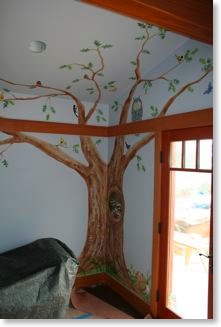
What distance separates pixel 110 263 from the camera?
146 inches

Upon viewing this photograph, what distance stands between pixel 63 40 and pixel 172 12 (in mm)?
1252

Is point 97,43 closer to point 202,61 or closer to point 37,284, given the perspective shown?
point 202,61

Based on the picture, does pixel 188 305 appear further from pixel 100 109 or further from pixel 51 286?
pixel 100 109

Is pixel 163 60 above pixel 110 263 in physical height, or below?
above

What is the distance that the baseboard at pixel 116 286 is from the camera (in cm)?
301

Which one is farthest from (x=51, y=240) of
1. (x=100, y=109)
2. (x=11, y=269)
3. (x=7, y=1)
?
(x=7, y=1)

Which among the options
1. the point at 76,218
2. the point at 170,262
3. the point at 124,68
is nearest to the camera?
the point at 170,262

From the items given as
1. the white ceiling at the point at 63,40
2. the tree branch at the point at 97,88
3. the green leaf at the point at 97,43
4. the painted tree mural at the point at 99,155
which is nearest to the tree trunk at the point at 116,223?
the painted tree mural at the point at 99,155

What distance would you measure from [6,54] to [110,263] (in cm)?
286

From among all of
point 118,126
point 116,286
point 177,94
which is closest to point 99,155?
Answer: point 118,126

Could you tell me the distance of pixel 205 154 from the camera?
92.4 inches

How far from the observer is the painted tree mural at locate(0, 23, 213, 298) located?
285 centimetres

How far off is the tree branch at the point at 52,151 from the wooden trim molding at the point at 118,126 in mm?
86

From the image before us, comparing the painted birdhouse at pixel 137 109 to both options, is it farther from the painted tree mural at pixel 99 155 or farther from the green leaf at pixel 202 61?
the green leaf at pixel 202 61
